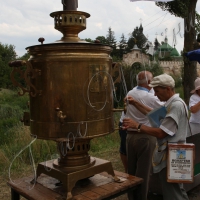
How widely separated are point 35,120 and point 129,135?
1591 mm

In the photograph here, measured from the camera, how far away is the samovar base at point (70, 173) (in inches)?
86.4

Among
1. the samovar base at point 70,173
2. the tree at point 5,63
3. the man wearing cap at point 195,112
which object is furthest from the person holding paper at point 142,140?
the tree at point 5,63

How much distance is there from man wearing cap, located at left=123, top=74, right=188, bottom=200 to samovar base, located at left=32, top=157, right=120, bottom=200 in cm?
44

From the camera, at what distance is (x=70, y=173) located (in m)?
2.22

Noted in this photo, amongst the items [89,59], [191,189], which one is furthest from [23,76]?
[191,189]

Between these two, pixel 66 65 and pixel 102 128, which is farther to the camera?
pixel 102 128

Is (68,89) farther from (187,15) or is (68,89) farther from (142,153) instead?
(187,15)

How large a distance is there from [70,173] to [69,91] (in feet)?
2.16

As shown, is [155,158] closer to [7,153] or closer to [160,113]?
[160,113]

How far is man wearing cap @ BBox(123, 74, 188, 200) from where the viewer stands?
8.61ft

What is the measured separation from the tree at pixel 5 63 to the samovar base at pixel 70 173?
2400 cm

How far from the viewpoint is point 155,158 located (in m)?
2.79

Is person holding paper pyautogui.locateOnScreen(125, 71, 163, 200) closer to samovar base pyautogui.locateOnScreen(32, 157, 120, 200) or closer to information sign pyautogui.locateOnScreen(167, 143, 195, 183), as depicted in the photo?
information sign pyautogui.locateOnScreen(167, 143, 195, 183)

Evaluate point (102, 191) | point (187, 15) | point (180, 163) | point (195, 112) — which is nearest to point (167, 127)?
point (180, 163)
